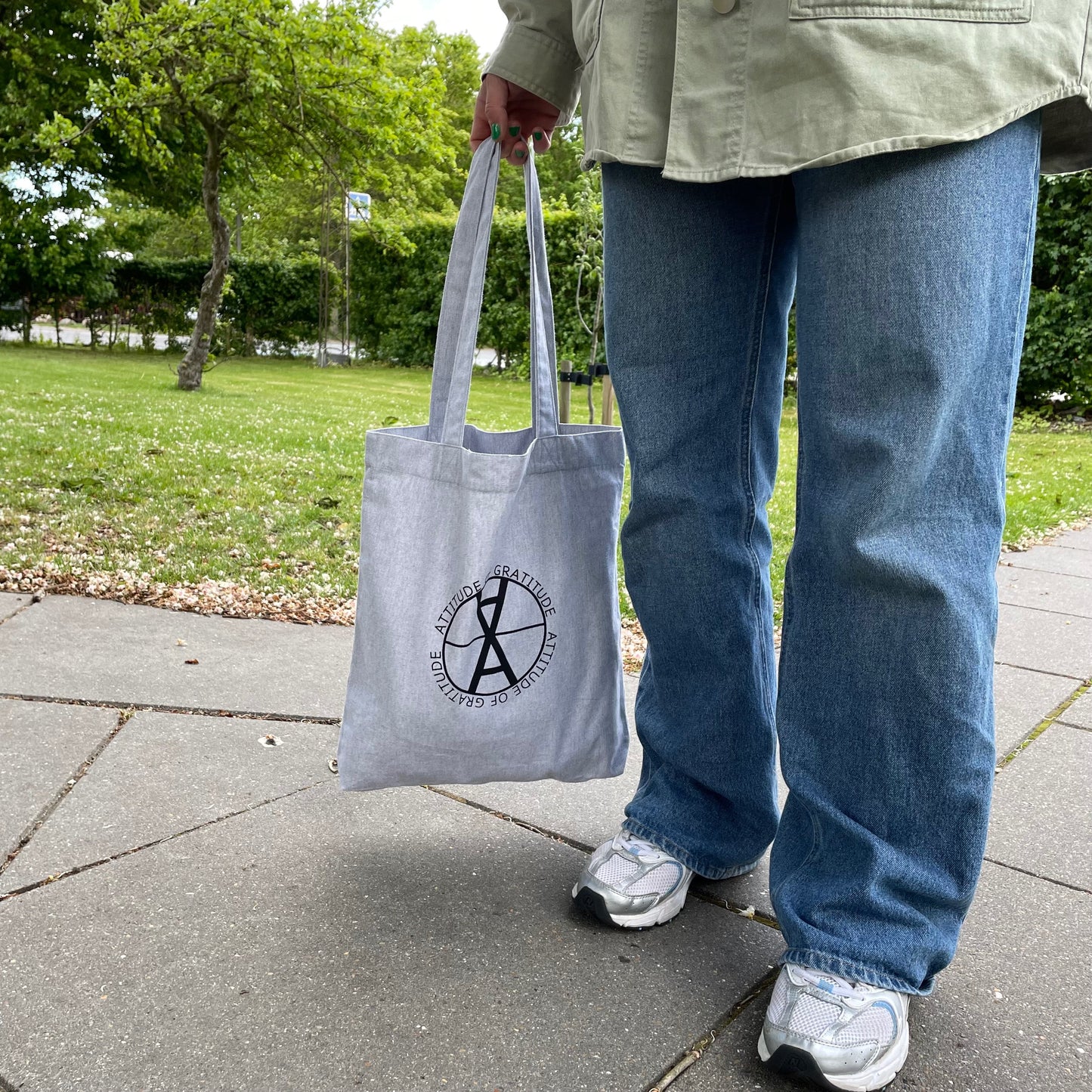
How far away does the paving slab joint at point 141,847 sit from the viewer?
151 cm

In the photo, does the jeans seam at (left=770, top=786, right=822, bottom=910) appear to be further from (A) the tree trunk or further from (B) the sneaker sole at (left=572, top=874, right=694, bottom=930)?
(A) the tree trunk

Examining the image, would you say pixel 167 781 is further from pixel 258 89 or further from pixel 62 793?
pixel 258 89

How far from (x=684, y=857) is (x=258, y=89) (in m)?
10.1

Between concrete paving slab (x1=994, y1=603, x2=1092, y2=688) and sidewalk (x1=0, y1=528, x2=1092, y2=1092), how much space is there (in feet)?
2.24

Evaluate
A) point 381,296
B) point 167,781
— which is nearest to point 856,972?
point 167,781

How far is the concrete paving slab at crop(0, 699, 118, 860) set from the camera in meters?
1.74

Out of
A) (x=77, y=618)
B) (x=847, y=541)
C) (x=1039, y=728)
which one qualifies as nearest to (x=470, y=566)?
(x=847, y=541)

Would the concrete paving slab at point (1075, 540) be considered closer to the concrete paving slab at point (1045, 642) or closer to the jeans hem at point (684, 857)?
the concrete paving slab at point (1045, 642)

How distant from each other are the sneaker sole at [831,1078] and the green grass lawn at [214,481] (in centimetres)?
244

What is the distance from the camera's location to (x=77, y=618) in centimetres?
288

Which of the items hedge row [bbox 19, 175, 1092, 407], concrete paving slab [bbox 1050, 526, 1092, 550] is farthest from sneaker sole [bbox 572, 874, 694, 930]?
hedge row [bbox 19, 175, 1092, 407]

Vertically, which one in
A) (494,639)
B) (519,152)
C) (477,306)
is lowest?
(494,639)

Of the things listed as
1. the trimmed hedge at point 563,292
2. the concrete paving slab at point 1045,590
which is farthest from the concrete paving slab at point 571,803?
the trimmed hedge at point 563,292

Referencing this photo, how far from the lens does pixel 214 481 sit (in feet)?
17.7
